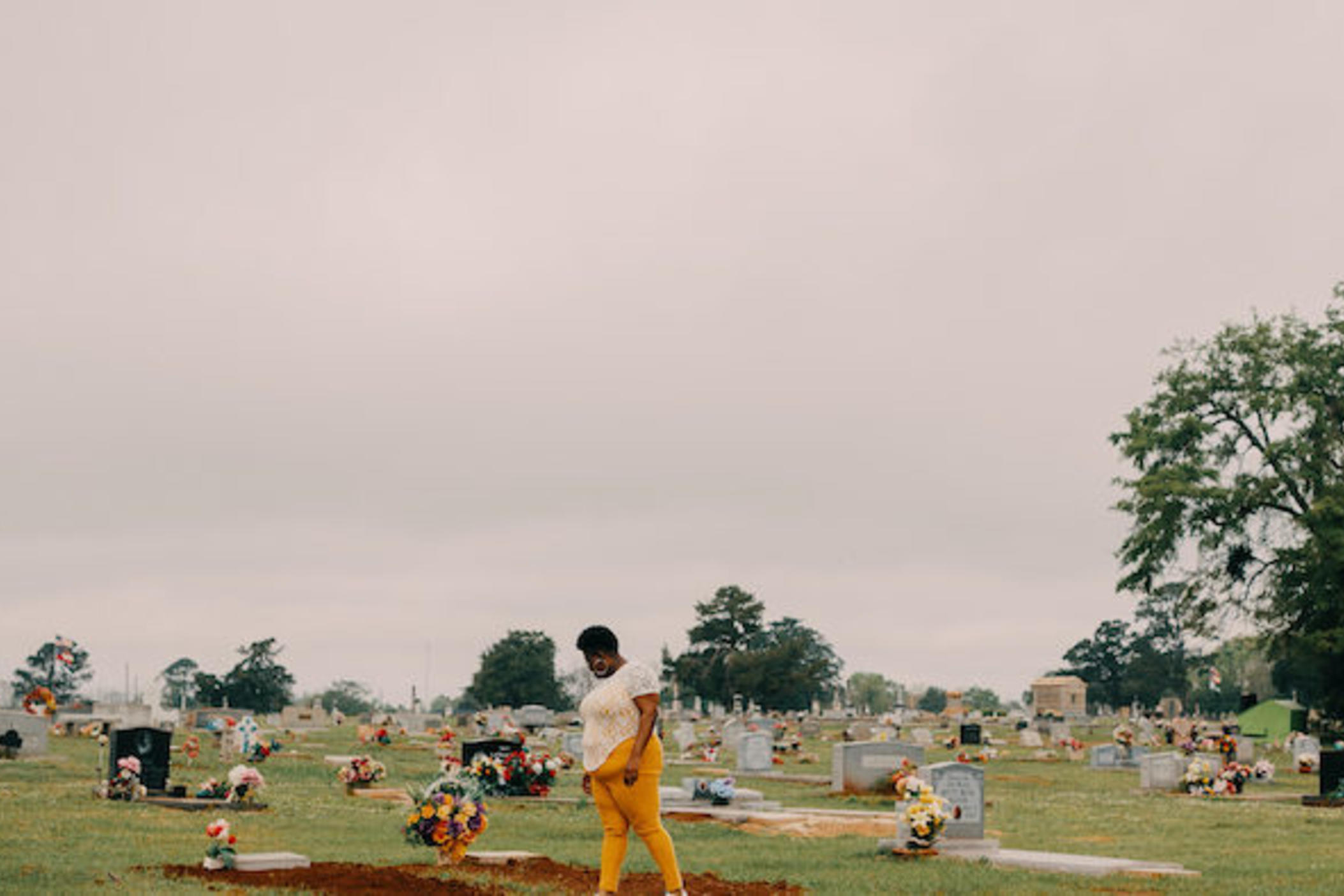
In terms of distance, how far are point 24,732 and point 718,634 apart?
85127mm

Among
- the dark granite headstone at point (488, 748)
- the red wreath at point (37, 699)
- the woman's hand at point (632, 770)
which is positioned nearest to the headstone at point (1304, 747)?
the dark granite headstone at point (488, 748)

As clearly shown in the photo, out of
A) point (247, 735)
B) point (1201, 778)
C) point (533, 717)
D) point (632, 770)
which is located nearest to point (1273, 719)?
point (533, 717)

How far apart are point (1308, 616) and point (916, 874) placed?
40.8 m

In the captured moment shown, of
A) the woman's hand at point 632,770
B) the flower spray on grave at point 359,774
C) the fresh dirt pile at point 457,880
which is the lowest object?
the flower spray on grave at point 359,774

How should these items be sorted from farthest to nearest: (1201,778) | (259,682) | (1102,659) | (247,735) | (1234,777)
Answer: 1. (1102,659)
2. (259,682)
3. (247,735)
4. (1234,777)
5. (1201,778)

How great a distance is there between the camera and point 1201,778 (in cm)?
3334

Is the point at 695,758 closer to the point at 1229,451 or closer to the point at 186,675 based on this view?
the point at 1229,451

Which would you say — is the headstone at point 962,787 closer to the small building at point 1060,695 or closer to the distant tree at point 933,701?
the small building at point 1060,695

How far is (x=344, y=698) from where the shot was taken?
164 metres

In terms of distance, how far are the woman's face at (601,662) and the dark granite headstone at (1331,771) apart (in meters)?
25.6

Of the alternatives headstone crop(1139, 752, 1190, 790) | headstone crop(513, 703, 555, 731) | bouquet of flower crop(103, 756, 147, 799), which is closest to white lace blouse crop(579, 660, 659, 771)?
bouquet of flower crop(103, 756, 147, 799)

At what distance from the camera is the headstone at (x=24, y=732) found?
123 feet

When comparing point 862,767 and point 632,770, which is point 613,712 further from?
point 862,767

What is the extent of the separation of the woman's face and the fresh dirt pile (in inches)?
103
